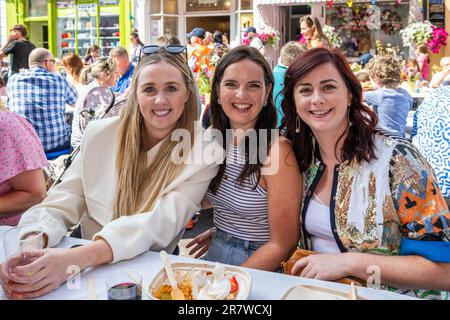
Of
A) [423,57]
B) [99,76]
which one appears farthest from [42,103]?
[423,57]

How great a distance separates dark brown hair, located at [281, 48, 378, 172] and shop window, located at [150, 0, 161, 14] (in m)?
12.8

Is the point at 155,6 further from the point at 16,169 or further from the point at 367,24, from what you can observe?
the point at 16,169

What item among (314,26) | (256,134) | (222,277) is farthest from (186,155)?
(314,26)

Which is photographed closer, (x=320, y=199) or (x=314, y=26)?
(x=320, y=199)

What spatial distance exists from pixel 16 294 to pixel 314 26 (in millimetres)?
5407

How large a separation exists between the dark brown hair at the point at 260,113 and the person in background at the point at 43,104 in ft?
10.5

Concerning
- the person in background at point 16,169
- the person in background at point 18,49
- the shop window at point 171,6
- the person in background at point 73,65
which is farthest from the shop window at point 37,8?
the person in background at point 16,169

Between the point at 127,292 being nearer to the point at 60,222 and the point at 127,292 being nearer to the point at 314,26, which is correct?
the point at 60,222

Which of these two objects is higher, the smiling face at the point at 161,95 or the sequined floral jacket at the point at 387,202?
the smiling face at the point at 161,95

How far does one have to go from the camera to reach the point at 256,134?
220cm

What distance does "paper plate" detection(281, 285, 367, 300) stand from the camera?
1.34 m

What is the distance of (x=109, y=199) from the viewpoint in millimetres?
2031

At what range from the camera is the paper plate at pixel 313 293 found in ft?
4.41

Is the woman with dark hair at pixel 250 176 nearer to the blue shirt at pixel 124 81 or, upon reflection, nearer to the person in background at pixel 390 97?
the person in background at pixel 390 97
